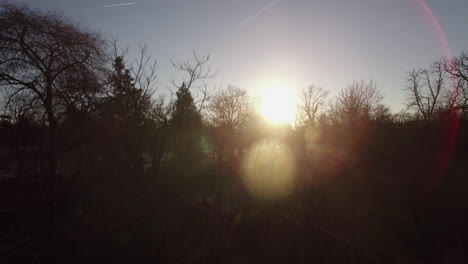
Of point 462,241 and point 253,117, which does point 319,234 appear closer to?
point 462,241

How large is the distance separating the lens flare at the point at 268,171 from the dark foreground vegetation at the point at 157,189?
2.49ft

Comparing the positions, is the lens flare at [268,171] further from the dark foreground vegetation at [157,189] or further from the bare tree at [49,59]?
the bare tree at [49,59]

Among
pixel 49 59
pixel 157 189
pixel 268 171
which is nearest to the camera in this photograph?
pixel 49 59

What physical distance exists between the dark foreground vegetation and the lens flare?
758 millimetres

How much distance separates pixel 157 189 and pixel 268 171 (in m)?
10.2

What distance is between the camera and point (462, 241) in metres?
7.94

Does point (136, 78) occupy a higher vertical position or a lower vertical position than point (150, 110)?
higher

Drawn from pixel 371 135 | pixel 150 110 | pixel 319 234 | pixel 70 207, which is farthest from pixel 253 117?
pixel 319 234

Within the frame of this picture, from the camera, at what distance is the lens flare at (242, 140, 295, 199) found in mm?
18375

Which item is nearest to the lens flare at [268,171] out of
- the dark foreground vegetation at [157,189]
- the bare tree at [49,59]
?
the dark foreground vegetation at [157,189]

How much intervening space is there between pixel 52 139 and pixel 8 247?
341cm

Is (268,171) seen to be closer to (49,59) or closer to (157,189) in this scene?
(157,189)

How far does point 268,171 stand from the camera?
2266 cm

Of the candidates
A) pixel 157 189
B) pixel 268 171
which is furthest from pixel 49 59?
pixel 268 171
